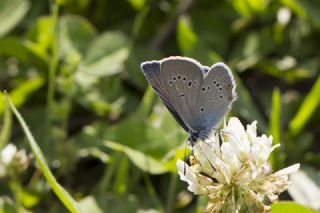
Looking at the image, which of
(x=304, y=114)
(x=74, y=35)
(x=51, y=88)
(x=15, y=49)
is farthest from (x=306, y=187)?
(x=15, y=49)

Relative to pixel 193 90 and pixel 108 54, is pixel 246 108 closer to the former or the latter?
pixel 108 54

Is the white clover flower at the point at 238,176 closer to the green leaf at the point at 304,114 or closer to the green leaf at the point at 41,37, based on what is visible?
the green leaf at the point at 304,114

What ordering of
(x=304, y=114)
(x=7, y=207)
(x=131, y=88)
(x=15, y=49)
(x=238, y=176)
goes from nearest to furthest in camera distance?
(x=238, y=176) < (x=7, y=207) < (x=304, y=114) < (x=15, y=49) < (x=131, y=88)

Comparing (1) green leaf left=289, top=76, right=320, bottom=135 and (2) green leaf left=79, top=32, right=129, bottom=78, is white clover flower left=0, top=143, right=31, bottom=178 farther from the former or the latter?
(1) green leaf left=289, top=76, right=320, bottom=135

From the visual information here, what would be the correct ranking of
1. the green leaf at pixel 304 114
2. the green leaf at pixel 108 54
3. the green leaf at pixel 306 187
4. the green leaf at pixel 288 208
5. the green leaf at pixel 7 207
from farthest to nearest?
the green leaf at pixel 108 54 → the green leaf at pixel 304 114 → the green leaf at pixel 306 187 → the green leaf at pixel 7 207 → the green leaf at pixel 288 208

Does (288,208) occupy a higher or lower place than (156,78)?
lower

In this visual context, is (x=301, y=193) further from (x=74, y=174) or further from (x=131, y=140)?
(x=74, y=174)

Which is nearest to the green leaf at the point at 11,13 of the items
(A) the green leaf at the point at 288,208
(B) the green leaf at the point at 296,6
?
(B) the green leaf at the point at 296,6
